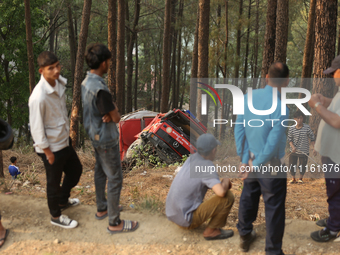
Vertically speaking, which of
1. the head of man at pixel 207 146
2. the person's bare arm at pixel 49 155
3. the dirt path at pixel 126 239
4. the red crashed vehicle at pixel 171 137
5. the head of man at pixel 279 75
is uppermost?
the head of man at pixel 279 75

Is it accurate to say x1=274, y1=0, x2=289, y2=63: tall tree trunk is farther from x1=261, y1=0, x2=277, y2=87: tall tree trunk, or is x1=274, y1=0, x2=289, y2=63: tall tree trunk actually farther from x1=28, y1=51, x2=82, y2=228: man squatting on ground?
x1=28, y1=51, x2=82, y2=228: man squatting on ground

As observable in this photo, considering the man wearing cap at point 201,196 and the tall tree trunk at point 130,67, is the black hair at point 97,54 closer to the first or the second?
the man wearing cap at point 201,196

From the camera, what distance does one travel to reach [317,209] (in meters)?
5.55

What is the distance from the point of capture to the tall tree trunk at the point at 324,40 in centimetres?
747

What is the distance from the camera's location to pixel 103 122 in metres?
3.63

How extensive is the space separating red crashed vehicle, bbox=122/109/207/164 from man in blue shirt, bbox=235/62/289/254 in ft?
18.3

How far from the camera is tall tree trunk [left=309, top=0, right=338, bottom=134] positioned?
747 cm

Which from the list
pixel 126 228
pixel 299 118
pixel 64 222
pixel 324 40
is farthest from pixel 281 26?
pixel 64 222

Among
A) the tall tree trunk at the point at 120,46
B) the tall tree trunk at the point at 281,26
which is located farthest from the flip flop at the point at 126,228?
the tall tree trunk at the point at 120,46

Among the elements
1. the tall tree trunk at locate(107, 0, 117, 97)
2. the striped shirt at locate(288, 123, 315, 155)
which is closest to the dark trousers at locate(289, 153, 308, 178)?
the striped shirt at locate(288, 123, 315, 155)

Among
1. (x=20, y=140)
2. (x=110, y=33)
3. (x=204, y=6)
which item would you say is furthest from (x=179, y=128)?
(x=20, y=140)

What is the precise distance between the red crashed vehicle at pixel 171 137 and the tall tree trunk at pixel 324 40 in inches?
136

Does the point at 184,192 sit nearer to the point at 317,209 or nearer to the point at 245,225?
the point at 245,225

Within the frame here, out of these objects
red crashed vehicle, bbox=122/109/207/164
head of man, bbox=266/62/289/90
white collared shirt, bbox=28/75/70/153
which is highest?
head of man, bbox=266/62/289/90
